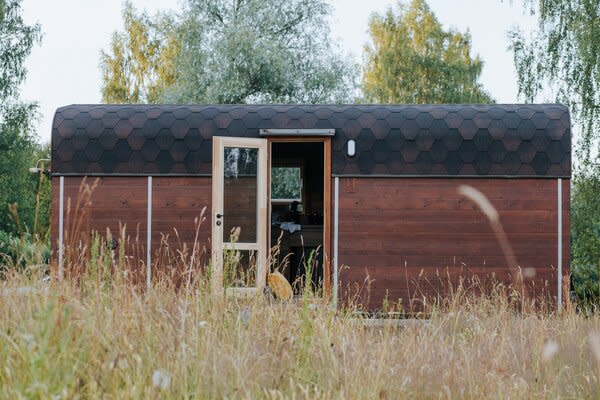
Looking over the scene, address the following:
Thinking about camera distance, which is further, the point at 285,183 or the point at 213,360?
the point at 285,183

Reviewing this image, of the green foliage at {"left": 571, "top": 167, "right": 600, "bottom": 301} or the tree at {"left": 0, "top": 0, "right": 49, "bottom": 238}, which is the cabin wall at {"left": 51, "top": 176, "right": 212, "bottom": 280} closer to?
the green foliage at {"left": 571, "top": 167, "right": 600, "bottom": 301}

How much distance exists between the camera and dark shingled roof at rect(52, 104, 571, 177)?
802 cm

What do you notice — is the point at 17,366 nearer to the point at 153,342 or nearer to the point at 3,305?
the point at 153,342

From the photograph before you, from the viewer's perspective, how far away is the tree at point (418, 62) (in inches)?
877

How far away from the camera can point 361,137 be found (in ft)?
26.4

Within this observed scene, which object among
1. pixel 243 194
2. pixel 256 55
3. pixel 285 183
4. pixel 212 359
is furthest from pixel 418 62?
pixel 212 359

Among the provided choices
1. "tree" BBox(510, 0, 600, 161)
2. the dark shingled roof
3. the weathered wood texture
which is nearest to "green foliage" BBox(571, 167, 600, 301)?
"tree" BBox(510, 0, 600, 161)

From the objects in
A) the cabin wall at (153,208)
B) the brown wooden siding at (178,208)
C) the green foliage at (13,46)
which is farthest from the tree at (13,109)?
the brown wooden siding at (178,208)

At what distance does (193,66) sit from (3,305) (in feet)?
49.5

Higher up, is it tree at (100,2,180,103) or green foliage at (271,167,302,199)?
tree at (100,2,180,103)

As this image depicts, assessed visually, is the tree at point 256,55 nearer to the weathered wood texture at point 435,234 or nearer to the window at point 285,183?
the window at point 285,183

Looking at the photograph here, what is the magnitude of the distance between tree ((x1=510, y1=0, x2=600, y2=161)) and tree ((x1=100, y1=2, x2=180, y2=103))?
12498 millimetres

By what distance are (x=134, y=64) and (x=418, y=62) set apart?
8989 millimetres

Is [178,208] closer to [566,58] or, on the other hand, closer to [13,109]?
[566,58]
